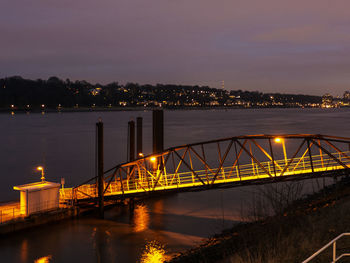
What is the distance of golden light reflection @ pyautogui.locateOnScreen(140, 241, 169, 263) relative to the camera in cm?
1696

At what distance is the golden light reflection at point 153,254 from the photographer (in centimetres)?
1696

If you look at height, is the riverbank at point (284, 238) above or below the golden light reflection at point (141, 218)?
above

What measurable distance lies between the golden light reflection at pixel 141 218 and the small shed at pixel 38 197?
4.71 m

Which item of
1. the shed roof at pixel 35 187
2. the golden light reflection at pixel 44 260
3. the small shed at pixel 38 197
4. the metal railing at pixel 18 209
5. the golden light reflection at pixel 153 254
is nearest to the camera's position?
the golden light reflection at pixel 153 254

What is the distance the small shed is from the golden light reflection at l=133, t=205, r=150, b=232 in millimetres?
4715

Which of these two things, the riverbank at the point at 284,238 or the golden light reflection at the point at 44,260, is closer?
the riverbank at the point at 284,238

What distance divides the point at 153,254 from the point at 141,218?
548 cm

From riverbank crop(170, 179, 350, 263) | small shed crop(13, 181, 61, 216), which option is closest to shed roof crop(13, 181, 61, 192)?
small shed crop(13, 181, 61, 216)

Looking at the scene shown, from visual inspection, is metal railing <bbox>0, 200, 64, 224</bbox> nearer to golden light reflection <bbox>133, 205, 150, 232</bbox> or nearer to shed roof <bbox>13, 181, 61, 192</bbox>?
shed roof <bbox>13, 181, 61, 192</bbox>

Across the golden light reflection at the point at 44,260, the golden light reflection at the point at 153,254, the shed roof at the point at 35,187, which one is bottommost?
the golden light reflection at the point at 44,260

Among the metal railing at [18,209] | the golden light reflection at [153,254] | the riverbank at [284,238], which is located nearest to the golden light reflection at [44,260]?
the metal railing at [18,209]

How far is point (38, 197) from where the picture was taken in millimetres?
19797

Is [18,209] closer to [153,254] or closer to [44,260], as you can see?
[44,260]

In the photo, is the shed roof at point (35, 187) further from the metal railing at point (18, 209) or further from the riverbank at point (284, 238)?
the riverbank at point (284, 238)
